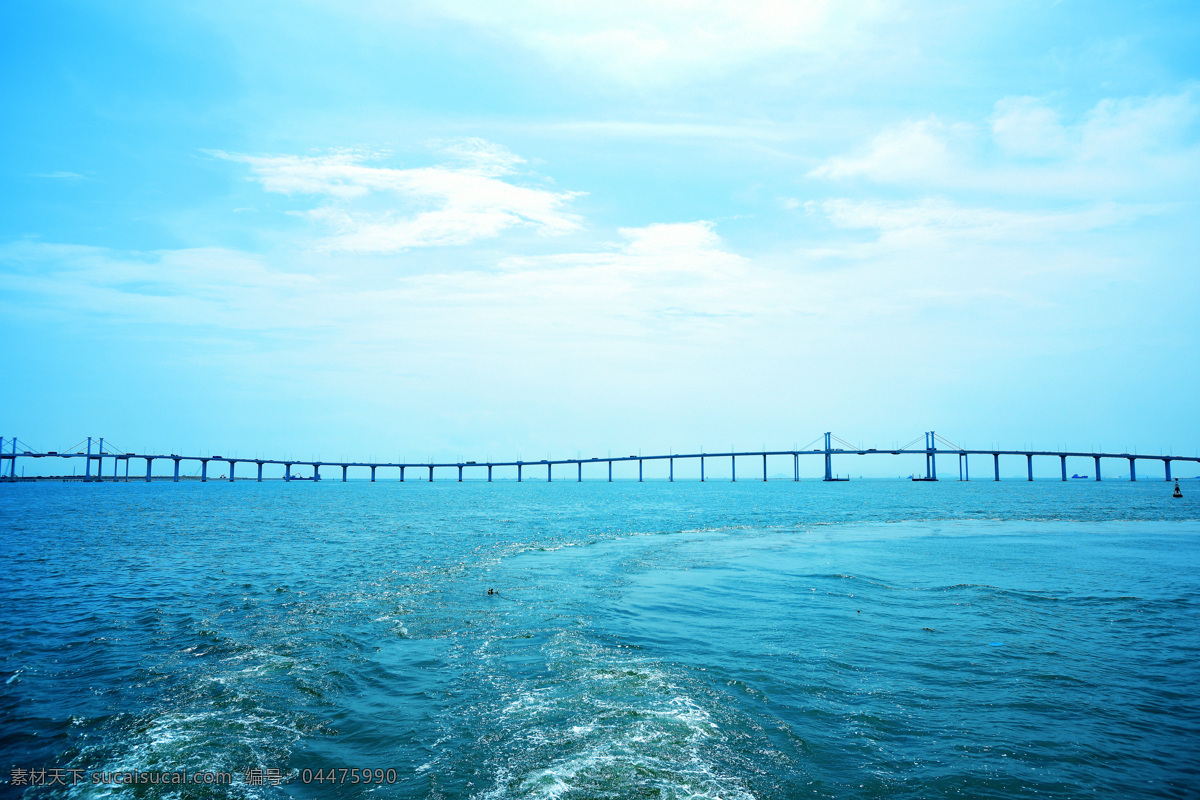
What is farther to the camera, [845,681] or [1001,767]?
[845,681]

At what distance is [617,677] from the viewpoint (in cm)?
1239

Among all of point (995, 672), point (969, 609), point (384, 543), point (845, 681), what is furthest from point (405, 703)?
point (384, 543)

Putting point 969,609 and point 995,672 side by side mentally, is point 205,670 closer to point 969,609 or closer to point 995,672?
point 995,672

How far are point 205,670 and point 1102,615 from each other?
22847 millimetres

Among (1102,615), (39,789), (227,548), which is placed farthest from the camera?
(227,548)

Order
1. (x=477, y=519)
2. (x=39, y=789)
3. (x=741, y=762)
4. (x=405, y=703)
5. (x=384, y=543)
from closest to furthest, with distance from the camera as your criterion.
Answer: (x=39, y=789) → (x=741, y=762) → (x=405, y=703) → (x=384, y=543) → (x=477, y=519)

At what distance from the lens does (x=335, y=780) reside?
8359mm

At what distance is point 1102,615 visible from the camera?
17.1 m

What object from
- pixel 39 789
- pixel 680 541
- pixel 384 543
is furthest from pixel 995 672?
pixel 384 543

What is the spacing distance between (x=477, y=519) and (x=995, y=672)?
50.2 m

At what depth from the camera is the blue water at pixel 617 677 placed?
853cm

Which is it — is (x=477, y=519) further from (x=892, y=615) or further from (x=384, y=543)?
(x=892, y=615)

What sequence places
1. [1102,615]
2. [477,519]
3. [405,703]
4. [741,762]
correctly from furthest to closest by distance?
[477,519] < [1102,615] < [405,703] < [741,762]

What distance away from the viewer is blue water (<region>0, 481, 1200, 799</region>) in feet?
28.0
